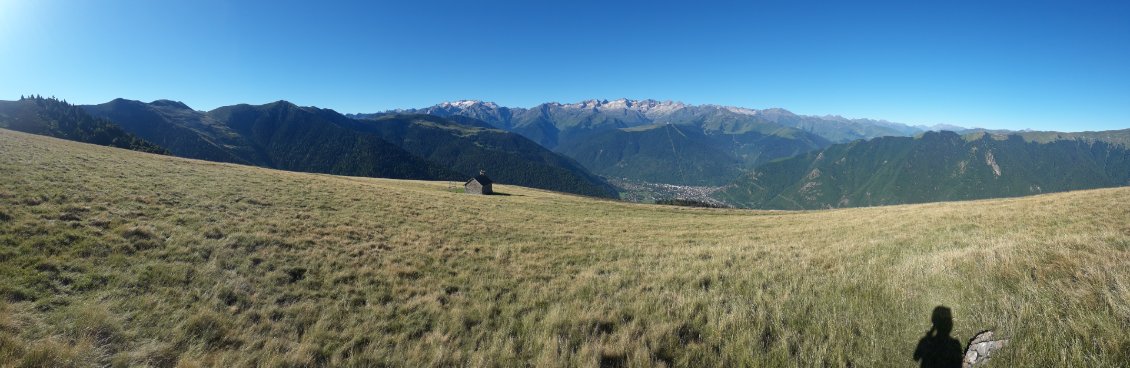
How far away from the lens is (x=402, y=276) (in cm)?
1099

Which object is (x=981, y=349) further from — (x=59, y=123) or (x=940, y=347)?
(x=59, y=123)

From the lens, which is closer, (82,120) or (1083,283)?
(1083,283)

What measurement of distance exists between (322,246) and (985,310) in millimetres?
16777

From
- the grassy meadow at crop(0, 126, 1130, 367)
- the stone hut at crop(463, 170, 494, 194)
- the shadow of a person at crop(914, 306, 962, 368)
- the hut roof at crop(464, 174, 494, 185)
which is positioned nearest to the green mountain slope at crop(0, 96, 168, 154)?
the stone hut at crop(463, 170, 494, 194)

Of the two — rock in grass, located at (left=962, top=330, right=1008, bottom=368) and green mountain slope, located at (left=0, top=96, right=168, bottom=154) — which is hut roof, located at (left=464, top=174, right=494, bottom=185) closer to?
rock in grass, located at (left=962, top=330, right=1008, bottom=368)

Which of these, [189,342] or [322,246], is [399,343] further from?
[322,246]

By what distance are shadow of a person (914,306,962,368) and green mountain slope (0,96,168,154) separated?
Answer: 604 feet

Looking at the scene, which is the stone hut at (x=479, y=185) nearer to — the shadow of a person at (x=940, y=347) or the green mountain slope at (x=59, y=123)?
the shadow of a person at (x=940, y=347)

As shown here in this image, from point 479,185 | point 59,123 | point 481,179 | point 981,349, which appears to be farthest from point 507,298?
point 59,123

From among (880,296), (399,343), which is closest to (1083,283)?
(880,296)

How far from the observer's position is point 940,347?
530cm

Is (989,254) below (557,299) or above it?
above

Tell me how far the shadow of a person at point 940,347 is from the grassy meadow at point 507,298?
0.39 feet

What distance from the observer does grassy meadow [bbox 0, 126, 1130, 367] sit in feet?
18.2
